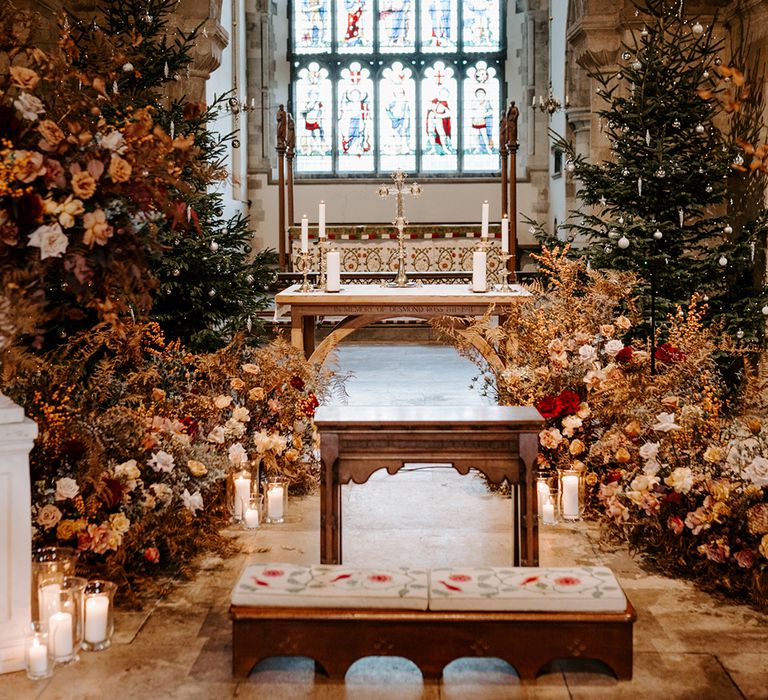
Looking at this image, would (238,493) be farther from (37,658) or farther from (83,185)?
(83,185)

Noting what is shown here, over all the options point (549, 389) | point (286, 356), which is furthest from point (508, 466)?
point (286, 356)

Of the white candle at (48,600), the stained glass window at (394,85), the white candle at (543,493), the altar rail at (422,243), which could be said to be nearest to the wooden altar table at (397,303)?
the white candle at (543,493)

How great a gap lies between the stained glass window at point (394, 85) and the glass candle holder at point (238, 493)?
1102 centimetres

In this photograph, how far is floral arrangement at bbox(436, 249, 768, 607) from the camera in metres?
3.73

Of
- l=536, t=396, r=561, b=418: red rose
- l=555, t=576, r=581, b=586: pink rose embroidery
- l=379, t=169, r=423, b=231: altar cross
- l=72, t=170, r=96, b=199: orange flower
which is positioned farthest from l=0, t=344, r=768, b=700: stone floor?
l=379, t=169, r=423, b=231: altar cross

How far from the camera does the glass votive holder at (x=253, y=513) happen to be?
181 inches

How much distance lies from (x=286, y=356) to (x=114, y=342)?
0.89 m

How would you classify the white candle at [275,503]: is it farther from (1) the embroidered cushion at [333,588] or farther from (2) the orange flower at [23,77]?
(2) the orange flower at [23,77]

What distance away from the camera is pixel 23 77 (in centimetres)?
280

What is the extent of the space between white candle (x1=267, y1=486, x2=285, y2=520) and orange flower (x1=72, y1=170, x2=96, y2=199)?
2119mm

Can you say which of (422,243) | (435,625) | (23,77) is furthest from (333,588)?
(422,243)

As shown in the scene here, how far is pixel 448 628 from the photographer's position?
2.95 m

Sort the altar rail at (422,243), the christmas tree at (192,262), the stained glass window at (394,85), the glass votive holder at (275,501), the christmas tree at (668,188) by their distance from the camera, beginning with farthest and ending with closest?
the stained glass window at (394,85), the altar rail at (422,243), the christmas tree at (668,188), the christmas tree at (192,262), the glass votive holder at (275,501)

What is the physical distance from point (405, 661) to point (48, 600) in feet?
3.35
